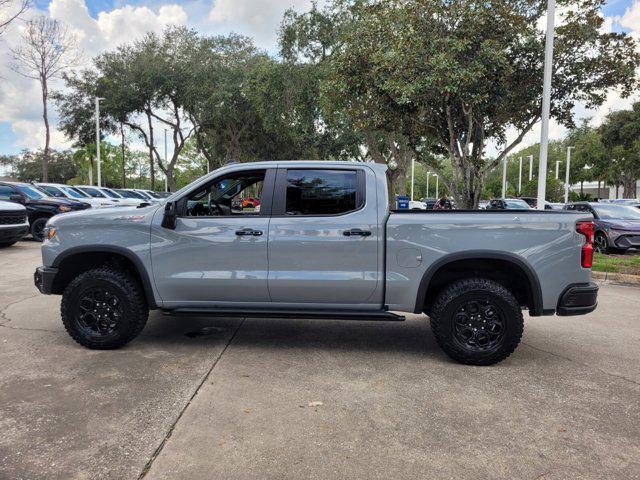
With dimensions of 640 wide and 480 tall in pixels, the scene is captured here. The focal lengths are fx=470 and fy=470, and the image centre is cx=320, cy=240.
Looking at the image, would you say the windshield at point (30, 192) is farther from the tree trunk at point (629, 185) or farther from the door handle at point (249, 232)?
the tree trunk at point (629, 185)

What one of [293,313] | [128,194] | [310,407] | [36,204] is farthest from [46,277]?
[128,194]

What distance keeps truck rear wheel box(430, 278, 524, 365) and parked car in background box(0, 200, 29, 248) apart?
1126 cm

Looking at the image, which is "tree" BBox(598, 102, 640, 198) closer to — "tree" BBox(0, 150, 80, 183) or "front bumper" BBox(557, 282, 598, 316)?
"front bumper" BBox(557, 282, 598, 316)

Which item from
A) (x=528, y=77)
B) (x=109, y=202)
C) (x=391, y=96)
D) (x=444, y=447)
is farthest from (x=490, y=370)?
(x=109, y=202)

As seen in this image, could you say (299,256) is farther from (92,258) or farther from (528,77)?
(528,77)

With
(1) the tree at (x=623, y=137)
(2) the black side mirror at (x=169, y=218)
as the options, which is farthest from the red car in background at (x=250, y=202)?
(1) the tree at (x=623, y=137)

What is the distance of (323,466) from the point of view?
278 centimetres

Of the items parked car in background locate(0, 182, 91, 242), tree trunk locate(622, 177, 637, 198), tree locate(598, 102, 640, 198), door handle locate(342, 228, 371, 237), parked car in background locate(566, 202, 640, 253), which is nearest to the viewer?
door handle locate(342, 228, 371, 237)

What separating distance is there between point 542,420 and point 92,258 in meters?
4.34

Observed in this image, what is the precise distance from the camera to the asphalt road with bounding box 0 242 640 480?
281cm

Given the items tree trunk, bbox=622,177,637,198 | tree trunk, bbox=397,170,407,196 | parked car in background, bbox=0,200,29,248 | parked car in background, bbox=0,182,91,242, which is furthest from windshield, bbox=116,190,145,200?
tree trunk, bbox=622,177,637,198

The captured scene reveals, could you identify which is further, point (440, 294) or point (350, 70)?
point (350, 70)

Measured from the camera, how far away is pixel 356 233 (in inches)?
171

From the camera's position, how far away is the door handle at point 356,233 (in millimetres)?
4344
